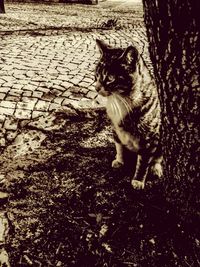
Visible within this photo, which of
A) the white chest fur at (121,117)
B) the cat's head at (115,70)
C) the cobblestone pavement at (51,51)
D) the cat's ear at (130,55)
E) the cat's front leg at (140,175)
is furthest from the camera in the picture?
the cobblestone pavement at (51,51)

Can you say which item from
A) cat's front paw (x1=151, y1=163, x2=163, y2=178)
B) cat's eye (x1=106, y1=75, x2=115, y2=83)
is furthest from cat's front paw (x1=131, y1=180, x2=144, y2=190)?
cat's eye (x1=106, y1=75, x2=115, y2=83)

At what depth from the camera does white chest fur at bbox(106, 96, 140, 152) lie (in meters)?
2.77

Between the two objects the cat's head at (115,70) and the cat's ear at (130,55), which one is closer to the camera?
the cat's ear at (130,55)

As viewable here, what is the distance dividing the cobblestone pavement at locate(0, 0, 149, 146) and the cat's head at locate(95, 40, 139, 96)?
1814 mm

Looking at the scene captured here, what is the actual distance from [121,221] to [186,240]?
1.84ft

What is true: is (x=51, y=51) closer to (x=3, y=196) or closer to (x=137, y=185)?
(x=3, y=196)

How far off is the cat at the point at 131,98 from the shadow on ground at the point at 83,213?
453 millimetres

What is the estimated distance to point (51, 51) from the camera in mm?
7188

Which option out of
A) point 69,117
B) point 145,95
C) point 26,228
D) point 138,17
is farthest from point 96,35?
point 26,228

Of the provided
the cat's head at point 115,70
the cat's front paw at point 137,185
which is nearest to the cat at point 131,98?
the cat's head at point 115,70

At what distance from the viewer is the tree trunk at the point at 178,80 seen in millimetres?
1669

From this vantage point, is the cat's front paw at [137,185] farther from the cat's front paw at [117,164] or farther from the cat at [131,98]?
the cat's front paw at [117,164]

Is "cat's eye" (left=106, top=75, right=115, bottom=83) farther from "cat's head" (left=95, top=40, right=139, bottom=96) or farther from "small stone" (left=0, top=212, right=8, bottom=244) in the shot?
"small stone" (left=0, top=212, right=8, bottom=244)

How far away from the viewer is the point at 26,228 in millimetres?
2748
